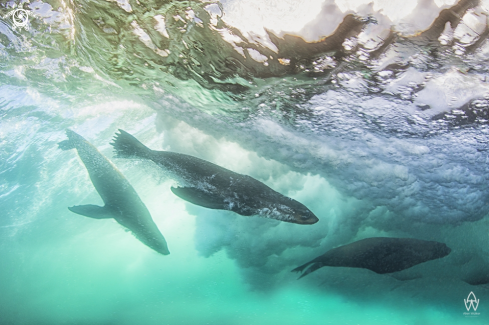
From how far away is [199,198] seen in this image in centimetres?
314

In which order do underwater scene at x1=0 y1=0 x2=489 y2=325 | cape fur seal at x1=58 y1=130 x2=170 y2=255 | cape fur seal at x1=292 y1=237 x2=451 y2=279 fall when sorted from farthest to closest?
1. cape fur seal at x1=58 y1=130 x2=170 y2=255
2. cape fur seal at x1=292 y1=237 x2=451 y2=279
3. underwater scene at x1=0 y1=0 x2=489 y2=325

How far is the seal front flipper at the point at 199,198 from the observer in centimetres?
309

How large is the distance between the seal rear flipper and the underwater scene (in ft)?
0.11

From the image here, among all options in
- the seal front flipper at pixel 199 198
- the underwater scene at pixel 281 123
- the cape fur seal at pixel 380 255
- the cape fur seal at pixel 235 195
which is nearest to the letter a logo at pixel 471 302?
the underwater scene at pixel 281 123

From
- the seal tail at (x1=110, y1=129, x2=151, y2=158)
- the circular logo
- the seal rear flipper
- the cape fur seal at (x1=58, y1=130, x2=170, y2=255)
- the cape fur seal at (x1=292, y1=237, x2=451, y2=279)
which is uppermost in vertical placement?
the circular logo

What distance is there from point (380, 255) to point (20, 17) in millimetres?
10112

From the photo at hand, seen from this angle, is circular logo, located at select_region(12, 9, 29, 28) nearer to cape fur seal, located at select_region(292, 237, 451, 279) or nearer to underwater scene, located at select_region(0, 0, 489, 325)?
underwater scene, located at select_region(0, 0, 489, 325)

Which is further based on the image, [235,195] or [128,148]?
[128,148]

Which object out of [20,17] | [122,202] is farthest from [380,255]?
[20,17]

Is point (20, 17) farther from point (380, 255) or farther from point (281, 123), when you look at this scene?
point (380, 255)

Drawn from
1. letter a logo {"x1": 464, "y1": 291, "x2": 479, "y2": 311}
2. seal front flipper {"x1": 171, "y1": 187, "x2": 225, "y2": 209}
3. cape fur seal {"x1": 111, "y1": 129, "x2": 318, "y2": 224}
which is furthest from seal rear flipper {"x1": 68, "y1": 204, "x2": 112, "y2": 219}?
letter a logo {"x1": 464, "y1": 291, "x2": 479, "y2": 311}

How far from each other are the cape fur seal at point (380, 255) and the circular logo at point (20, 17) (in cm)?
862

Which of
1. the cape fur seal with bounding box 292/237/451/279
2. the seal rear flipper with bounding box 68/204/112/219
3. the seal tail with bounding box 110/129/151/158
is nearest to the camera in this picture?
the seal tail with bounding box 110/129/151/158

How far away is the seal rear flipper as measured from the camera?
5309 millimetres
